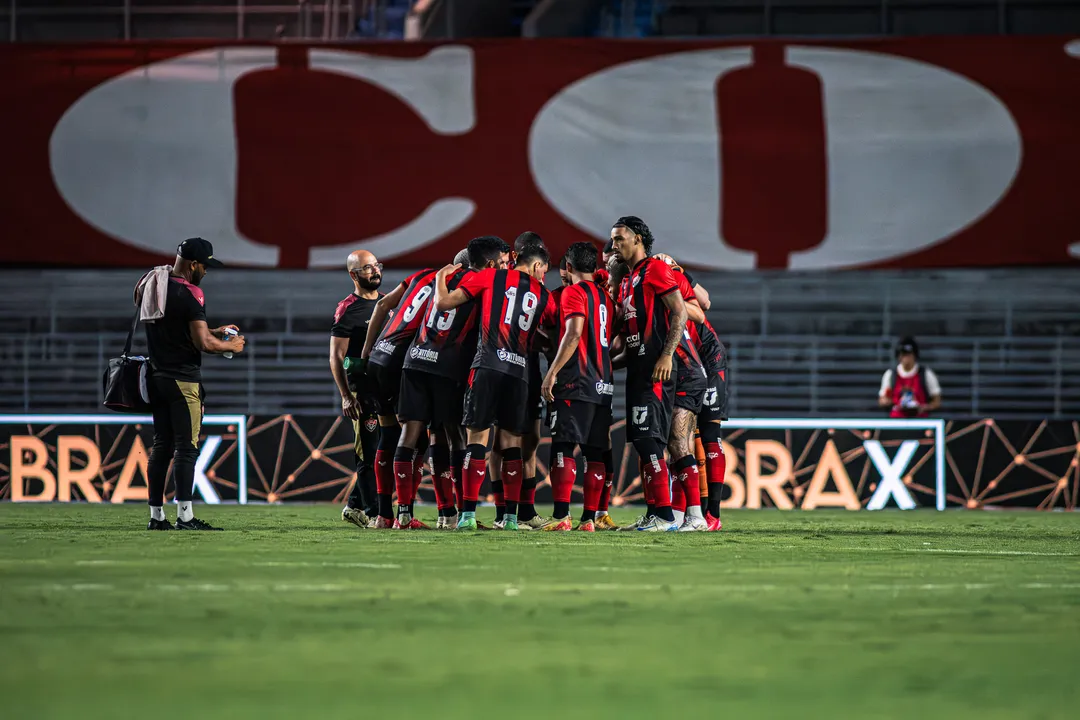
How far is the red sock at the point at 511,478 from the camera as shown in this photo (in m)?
9.75

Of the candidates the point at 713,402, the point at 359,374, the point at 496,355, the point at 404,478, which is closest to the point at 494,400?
the point at 496,355

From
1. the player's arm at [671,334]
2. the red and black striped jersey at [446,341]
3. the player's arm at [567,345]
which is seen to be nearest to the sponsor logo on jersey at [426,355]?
the red and black striped jersey at [446,341]

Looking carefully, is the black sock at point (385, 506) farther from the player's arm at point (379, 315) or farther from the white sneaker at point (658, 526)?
the white sneaker at point (658, 526)

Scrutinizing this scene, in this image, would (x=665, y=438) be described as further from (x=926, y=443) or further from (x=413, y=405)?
(x=926, y=443)

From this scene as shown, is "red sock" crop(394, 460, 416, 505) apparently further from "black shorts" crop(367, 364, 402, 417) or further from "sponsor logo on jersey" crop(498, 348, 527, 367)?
"sponsor logo on jersey" crop(498, 348, 527, 367)

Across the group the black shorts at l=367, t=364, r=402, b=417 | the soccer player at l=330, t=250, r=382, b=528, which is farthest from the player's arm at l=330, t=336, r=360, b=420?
the black shorts at l=367, t=364, r=402, b=417

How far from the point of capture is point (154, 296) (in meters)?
9.39

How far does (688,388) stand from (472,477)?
1546mm

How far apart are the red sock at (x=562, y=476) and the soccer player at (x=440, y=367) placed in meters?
0.71

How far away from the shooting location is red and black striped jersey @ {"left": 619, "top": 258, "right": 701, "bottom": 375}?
9508 mm

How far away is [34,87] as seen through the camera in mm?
17141

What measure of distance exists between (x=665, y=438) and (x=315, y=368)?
9.94 meters

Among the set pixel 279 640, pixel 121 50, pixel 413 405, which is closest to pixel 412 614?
pixel 279 640

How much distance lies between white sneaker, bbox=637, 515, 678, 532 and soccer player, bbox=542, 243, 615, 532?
37 centimetres
